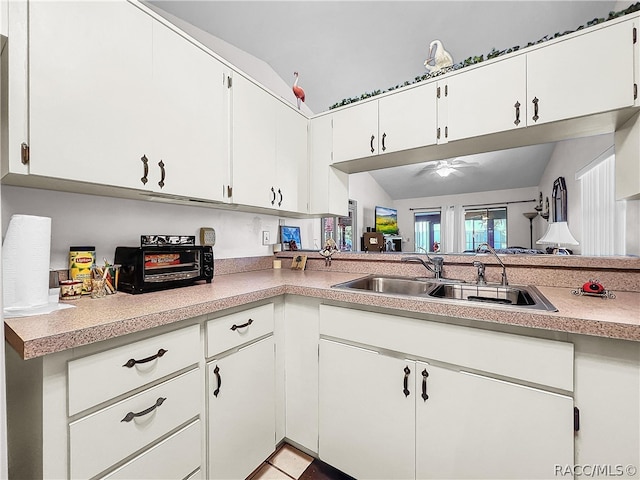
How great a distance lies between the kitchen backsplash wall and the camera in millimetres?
1121

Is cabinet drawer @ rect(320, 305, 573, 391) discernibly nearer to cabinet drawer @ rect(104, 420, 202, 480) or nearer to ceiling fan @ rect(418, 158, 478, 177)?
cabinet drawer @ rect(104, 420, 202, 480)

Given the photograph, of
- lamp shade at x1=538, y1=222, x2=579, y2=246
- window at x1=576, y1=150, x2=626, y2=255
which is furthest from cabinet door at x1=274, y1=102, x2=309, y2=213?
window at x1=576, y1=150, x2=626, y2=255

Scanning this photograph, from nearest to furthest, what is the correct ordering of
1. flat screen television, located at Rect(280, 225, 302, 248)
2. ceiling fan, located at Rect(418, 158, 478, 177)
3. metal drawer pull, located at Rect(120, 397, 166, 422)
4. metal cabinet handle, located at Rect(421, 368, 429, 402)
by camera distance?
metal drawer pull, located at Rect(120, 397, 166, 422), metal cabinet handle, located at Rect(421, 368, 429, 402), flat screen television, located at Rect(280, 225, 302, 248), ceiling fan, located at Rect(418, 158, 478, 177)

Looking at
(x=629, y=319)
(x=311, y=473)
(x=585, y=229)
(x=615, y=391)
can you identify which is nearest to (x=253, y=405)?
(x=311, y=473)

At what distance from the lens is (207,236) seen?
180cm

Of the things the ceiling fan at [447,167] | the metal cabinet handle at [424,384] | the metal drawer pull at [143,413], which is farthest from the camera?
the ceiling fan at [447,167]

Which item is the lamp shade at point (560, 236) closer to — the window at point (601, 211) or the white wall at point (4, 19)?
the window at point (601, 211)

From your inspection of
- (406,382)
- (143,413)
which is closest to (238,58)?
(143,413)

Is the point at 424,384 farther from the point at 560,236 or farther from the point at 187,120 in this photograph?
the point at 187,120

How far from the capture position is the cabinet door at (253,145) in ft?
5.26

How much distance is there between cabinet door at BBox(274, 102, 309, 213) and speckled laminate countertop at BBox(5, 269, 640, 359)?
89 centimetres

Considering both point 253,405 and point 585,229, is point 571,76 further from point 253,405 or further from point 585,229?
point 253,405

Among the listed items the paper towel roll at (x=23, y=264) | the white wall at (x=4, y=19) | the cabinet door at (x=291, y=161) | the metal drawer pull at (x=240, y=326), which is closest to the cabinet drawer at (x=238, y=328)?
the metal drawer pull at (x=240, y=326)

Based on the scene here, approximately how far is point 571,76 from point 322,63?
2043mm
